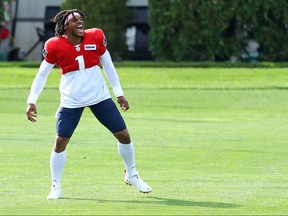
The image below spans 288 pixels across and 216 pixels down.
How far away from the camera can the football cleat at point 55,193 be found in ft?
39.6

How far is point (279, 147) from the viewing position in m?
17.9

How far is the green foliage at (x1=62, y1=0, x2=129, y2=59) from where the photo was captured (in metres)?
42.8

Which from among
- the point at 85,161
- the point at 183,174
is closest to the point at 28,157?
the point at 85,161

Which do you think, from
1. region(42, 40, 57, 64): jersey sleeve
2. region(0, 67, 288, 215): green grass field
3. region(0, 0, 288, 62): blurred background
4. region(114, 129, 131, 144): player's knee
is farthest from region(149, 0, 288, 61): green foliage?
region(42, 40, 57, 64): jersey sleeve

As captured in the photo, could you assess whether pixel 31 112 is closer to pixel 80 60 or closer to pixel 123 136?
pixel 80 60

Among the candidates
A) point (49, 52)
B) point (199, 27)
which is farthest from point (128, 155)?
point (199, 27)

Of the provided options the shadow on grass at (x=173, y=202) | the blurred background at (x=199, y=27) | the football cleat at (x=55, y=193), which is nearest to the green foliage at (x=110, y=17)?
the blurred background at (x=199, y=27)

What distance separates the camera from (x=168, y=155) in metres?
16.8

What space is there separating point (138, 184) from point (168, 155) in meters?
4.39

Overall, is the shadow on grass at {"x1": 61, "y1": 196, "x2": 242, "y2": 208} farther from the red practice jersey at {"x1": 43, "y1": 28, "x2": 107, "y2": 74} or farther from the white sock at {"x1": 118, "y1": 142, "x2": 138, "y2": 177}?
the red practice jersey at {"x1": 43, "y1": 28, "x2": 107, "y2": 74}

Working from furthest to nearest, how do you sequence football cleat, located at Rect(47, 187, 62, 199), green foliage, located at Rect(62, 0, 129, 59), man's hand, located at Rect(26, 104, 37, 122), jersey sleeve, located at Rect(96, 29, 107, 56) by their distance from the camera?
green foliage, located at Rect(62, 0, 129, 59), jersey sleeve, located at Rect(96, 29, 107, 56), man's hand, located at Rect(26, 104, 37, 122), football cleat, located at Rect(47, 187, 62, 199)

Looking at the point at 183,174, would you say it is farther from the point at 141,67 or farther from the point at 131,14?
the point at 131,14

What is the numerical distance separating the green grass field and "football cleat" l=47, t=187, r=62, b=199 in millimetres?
79

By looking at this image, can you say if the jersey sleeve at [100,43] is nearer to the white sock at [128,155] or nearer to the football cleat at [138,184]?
the white sock at [128,155]
